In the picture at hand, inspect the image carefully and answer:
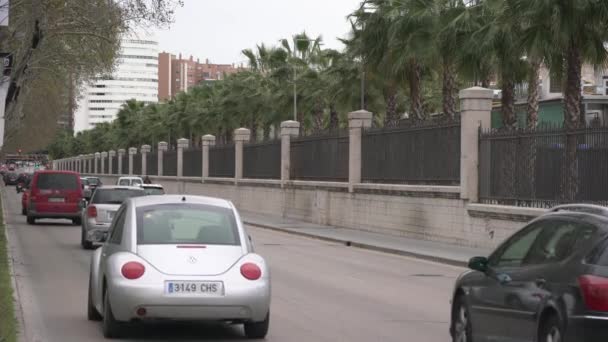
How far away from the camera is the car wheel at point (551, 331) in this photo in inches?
334

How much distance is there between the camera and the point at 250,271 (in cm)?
1173

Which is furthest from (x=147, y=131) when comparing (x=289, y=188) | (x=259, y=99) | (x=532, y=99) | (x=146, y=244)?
(x=146, y=244)

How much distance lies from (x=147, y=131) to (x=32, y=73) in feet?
245

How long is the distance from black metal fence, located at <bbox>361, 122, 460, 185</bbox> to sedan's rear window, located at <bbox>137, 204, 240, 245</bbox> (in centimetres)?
1902

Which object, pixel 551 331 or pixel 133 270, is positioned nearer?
pixel 551 331

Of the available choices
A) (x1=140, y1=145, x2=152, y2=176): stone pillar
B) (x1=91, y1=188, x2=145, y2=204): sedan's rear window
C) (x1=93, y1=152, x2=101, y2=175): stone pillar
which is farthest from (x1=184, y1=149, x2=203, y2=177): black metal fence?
(x1=93, y1=152, x2=101, y2=175): stone pillar

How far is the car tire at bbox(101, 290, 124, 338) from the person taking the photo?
38.9ft

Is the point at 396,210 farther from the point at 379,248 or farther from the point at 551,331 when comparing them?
the point at 551,331

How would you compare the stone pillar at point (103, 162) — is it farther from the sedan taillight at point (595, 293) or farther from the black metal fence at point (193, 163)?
the sedan taillight at point (595, 293)

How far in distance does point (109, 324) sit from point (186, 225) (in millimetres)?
1296

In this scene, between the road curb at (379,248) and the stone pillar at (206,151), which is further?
the stone pillar at (206,151)

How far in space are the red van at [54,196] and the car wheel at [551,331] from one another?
100 feet

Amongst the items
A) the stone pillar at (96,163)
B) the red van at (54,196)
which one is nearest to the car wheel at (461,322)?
the red van at (54,196)

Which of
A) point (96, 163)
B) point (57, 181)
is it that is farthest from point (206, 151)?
point (96, 163)
